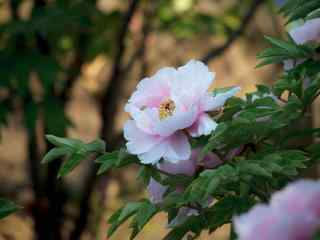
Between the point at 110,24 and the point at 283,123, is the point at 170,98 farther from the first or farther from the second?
the point at 110,24

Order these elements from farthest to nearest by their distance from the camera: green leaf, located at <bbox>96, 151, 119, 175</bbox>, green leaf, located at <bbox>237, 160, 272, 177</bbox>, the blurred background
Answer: the blurred background, green leaf, located at <bbox>96, 151, 119, 175</bbox>, green leaf, located at <bbox>237, 160, 272, 177</bbox>

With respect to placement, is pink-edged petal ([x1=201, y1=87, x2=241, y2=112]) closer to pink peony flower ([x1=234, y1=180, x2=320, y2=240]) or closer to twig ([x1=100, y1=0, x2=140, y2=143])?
pink peony flower ([x1=234, y1=180, x2=320, y2=240])

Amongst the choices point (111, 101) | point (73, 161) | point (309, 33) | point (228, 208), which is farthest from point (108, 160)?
point (111, 101)

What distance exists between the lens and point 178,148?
2.55 ft

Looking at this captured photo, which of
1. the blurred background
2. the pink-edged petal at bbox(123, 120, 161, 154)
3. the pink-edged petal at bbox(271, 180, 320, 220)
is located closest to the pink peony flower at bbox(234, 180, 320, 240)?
the pink-edged petal at bbox(271, 180, 320, 220)

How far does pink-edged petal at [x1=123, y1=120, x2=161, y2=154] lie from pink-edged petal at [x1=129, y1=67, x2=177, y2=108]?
0.12ft

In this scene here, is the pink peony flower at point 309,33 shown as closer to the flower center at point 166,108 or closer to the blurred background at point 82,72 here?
the flower center at point 166,108

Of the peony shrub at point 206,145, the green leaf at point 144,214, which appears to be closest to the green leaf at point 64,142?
the peony shrub at point 206,145

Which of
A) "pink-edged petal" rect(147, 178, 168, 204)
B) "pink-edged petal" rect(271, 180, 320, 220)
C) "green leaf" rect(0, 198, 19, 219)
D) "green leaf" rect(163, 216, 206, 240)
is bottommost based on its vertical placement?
"green leaf" rect(163, 216, 206, 240)

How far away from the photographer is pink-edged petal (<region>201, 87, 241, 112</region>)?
79cm

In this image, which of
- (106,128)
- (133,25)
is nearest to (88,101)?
(133,25)

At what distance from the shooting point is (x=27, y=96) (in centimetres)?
215

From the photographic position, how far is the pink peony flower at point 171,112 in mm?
766

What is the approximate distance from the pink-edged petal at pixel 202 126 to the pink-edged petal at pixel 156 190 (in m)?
0.08
